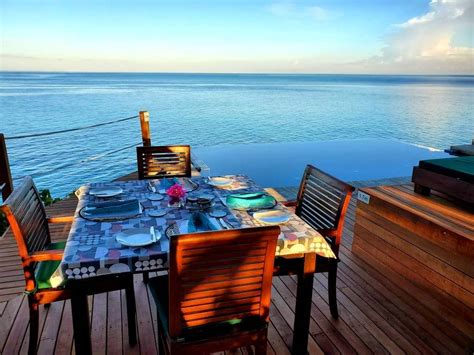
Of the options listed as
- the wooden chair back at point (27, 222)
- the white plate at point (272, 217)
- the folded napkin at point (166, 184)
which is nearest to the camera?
the wooden chair back at point (27, 222)

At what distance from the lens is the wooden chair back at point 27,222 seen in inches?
59.7

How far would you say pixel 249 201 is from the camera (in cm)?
183

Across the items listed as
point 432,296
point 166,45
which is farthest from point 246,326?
point 166,45

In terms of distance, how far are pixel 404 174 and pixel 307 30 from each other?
21.3 m

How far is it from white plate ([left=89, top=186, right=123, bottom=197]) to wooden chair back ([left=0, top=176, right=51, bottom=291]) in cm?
27

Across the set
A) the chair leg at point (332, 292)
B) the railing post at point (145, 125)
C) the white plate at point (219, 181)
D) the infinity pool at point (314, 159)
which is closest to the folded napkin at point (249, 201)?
the white plate at point (219, 181)

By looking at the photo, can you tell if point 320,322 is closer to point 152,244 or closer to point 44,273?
point 152,244

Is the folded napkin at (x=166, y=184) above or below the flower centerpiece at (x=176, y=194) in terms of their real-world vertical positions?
below

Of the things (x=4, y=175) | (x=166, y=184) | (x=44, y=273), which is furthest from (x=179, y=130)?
(x=44, y=273)

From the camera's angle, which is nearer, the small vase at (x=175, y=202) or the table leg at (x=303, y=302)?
the table leg at (x=303, y=302)

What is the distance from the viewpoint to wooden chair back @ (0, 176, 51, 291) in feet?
4.98

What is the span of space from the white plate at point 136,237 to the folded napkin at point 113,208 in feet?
0.82

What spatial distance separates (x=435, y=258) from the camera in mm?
2162

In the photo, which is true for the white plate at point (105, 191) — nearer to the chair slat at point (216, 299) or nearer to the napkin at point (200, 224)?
the napkin at point (200, 224)
